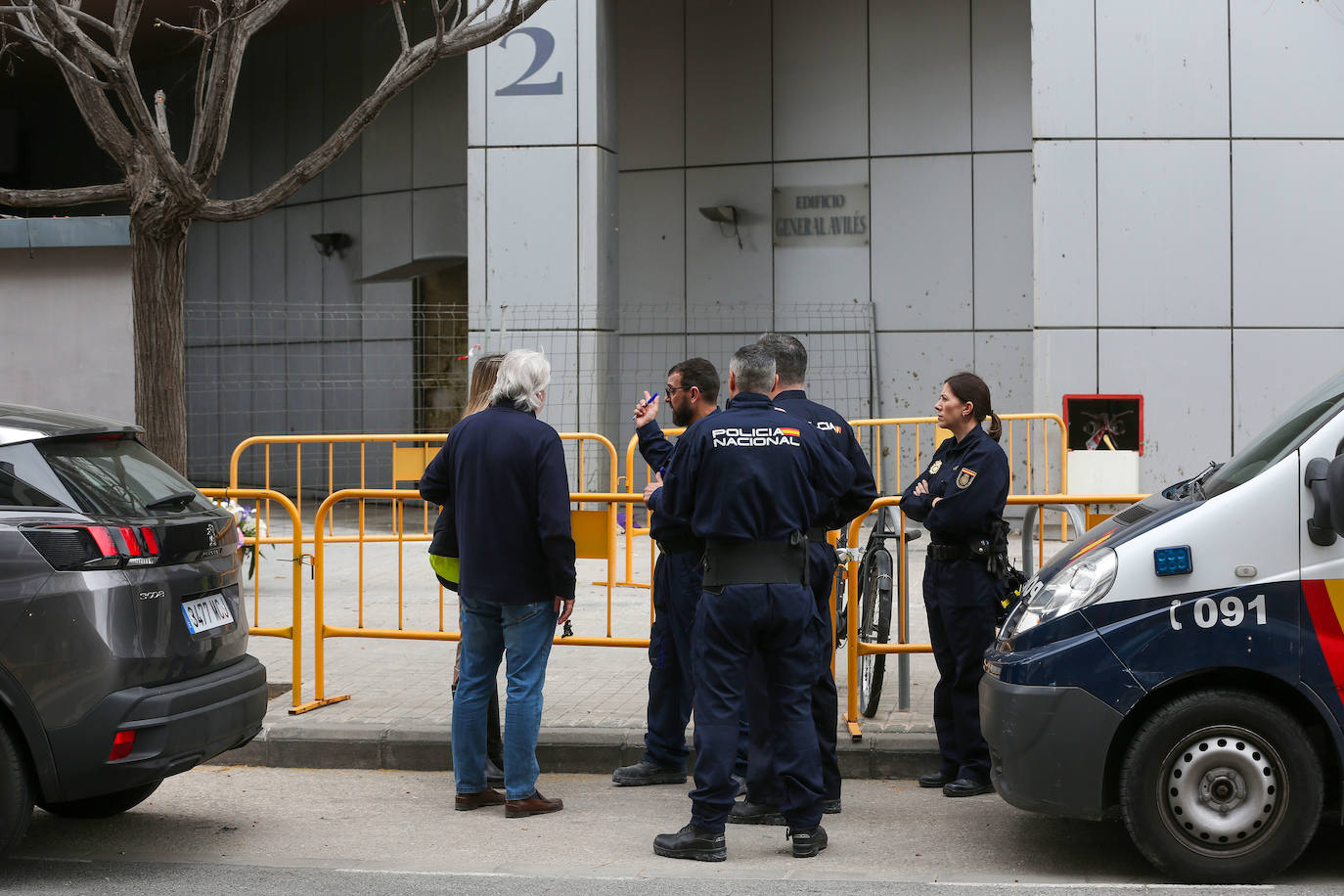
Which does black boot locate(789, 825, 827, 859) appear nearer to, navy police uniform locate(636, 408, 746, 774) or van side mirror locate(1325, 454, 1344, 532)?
navy police uniform locate(636, 408, 746, 774)

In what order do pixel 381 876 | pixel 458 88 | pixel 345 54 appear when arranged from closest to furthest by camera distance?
pixel 381 876 → pixel 458 88 → pixel 345 54

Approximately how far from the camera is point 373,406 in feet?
67.8

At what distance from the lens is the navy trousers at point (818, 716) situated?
5.70 metres

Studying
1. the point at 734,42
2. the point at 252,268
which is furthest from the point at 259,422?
the point at 734,42

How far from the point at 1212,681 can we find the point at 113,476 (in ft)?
13.4

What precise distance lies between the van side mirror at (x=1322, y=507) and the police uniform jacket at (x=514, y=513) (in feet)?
9.19

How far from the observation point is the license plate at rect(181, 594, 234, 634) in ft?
17.2

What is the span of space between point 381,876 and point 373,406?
16.0 m

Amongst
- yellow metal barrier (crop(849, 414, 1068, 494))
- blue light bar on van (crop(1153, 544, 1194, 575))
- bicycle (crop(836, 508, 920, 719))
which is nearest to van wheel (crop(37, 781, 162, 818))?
bicycle (crop(836, 508, 920, 719))

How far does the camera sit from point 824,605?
596 centimetres

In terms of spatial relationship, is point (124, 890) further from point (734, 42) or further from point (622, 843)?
point (734, 42)

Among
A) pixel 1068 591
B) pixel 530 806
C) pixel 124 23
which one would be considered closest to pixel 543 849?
pixel 530 806

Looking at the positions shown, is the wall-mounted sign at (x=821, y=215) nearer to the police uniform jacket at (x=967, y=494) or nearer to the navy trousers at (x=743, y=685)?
the police uniform jacket at (x=967, y=494)

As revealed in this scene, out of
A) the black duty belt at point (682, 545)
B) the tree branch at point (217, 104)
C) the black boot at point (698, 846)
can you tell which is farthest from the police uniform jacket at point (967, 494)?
the tree branch at point (217, 104)
